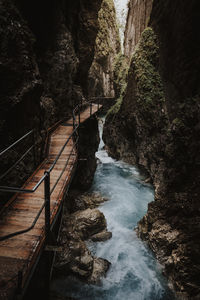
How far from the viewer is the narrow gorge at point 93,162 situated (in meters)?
4.73

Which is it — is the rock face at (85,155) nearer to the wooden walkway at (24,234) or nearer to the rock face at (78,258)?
the rock face at (78,258)

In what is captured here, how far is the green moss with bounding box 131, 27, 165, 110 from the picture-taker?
1159 centimetres

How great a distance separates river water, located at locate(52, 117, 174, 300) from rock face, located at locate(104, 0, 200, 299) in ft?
1.65

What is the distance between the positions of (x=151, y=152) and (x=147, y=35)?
8097 millimetres

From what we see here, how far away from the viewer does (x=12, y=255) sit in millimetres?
3375

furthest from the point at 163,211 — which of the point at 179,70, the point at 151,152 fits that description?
the point at 179,70

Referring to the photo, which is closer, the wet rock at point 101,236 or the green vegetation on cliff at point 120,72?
the wet rock at point 101,236

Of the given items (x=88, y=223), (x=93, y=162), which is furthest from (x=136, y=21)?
(x=88, y=223)

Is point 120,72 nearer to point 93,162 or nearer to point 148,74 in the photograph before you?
point 148,74

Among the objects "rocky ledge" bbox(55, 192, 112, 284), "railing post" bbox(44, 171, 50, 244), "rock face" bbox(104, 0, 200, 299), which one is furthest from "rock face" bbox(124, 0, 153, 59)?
"railing post" bbox(44, 171, 50, 244)

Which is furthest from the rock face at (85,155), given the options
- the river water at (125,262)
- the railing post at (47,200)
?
the railing post at (47,200)

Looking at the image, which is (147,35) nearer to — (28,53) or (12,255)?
(28,53)

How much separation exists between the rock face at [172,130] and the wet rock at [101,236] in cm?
148

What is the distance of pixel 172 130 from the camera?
9109 mm
